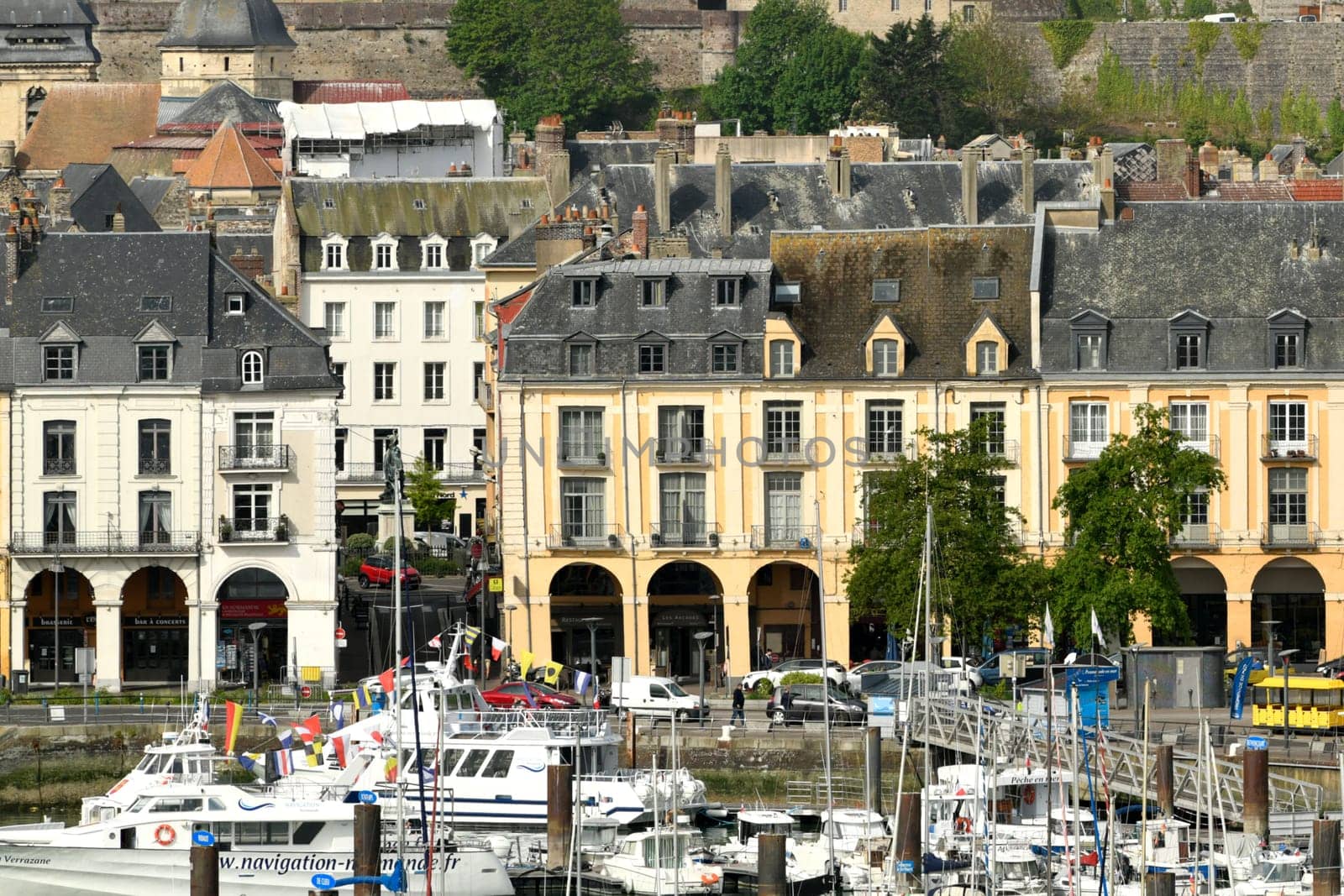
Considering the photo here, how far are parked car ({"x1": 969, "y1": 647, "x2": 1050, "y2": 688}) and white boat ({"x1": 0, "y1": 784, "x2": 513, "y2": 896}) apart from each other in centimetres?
1728

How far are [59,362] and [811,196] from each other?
25.1 metres

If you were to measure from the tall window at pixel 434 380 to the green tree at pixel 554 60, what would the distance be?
50.7 meters

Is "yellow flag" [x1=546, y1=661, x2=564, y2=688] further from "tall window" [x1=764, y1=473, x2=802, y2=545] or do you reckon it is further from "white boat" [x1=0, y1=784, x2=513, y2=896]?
"white boat" [x1=0, y1=784, x2=513, y2=896]

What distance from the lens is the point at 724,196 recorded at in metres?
101

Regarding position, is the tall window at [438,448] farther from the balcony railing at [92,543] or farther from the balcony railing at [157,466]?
the balcony railing at [92,543]

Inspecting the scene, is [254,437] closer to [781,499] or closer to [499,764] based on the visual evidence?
[781,499]

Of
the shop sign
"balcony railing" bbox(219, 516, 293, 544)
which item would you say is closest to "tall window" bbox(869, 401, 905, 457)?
"balcony railing" bbox(219, 516, 293, 544)

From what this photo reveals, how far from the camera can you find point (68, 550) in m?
84.2

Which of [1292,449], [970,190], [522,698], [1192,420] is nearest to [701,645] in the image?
[522,698]

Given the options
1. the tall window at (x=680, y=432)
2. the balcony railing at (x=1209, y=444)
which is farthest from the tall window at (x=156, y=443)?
the balcony railing at (x=1209, y=444)

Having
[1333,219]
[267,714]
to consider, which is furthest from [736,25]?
[267,714]

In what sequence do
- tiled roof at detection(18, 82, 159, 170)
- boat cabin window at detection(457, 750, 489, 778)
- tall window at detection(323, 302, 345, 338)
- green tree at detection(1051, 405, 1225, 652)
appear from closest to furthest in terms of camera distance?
boat cabin window at detection(457, 750, 489, 778)
green tree at detection(1051, 405, 1225, 652)
tall window at detection(323, 302, 345, 338)
tiled roof at detection(18, 82, 159, 170)

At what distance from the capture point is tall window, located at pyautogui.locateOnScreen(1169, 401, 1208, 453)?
85500mm

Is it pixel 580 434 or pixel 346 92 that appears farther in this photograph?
pixel 346 92
